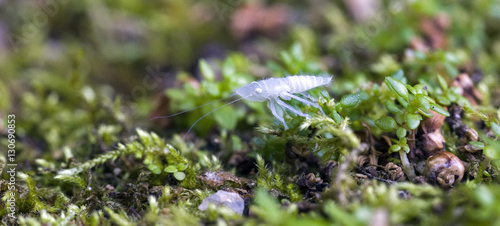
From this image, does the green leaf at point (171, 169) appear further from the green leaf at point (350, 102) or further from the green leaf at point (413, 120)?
the green leaf at point (413, 120)

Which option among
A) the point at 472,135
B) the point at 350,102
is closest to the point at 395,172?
the point at 350,102

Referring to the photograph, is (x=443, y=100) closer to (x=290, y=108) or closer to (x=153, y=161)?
(x=290, y=108)

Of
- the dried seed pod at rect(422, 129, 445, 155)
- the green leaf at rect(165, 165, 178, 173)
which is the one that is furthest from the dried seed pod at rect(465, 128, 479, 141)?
the green leaf at rect(165, 165, 178, 173)

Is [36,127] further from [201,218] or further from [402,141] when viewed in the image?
[402,141]

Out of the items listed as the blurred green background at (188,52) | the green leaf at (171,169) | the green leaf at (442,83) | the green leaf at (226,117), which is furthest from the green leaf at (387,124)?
the green leaf at (171,169)

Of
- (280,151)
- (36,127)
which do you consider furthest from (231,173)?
(36,127)
